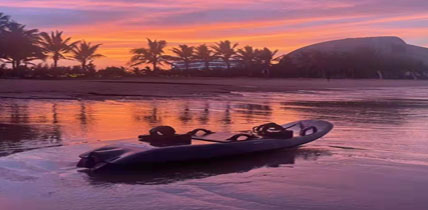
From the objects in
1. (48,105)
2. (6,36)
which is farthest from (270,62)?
(48,105)

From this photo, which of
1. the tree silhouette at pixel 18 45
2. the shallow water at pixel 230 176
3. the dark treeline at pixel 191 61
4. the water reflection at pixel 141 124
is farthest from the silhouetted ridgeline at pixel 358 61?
the shallow water at pixel 230 176

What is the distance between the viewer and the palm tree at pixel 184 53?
2301 inches

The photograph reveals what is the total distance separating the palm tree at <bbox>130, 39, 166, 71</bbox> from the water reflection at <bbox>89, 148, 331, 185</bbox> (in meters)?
47.8

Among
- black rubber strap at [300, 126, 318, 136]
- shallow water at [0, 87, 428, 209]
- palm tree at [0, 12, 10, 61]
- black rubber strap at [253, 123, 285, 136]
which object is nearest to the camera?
shallow water at [0, 87, 428, 209]

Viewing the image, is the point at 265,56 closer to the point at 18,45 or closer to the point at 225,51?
the point at 225,51

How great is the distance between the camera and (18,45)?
42.1 m

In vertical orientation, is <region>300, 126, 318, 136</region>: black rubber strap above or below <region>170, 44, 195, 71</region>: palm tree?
below

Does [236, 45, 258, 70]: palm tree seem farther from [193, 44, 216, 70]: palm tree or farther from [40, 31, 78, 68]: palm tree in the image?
[40, 31, 78, 68]: palm tree

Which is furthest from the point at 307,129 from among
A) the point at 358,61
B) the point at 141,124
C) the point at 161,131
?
the point at 358,61

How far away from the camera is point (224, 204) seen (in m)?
5.80

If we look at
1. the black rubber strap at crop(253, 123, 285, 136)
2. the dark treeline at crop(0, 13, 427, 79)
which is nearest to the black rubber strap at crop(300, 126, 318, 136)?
the black rubber strap at crop(253, 123, 285, 136)

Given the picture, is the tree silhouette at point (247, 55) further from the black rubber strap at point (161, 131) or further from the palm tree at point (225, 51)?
the black rubber strap at point (161, 131)

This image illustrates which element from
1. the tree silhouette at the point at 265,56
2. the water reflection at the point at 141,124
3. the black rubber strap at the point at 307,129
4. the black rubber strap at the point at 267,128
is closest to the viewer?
the black rubber strap at the point at 267,128

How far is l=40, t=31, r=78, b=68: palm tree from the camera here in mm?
49188
